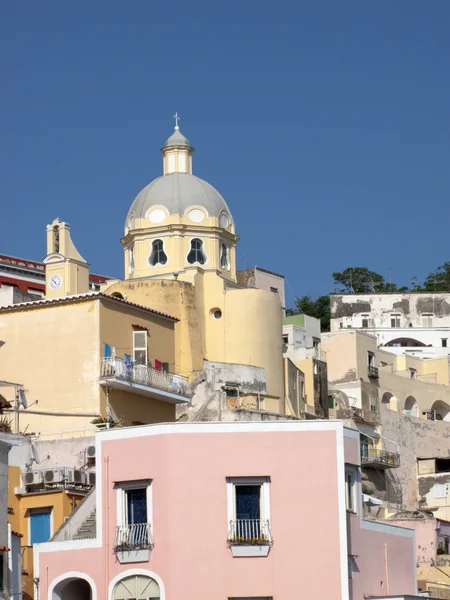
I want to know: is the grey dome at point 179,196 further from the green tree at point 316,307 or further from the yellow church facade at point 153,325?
the green tree at point 316,307

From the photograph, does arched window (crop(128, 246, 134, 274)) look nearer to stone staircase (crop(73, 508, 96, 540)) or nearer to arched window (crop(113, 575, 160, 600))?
stone staircase (crop(73, 508, 96, 540))

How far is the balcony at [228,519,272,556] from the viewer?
3372cm

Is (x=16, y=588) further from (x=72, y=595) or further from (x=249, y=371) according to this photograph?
(x=249, y=371)

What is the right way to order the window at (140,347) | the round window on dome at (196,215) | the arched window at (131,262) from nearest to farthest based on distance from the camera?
the window at (140,347) → the round window on dome at (196,215) → the arched window at (131,262)

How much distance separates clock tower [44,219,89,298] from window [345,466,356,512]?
2769cm

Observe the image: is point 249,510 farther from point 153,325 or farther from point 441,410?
point 441,410

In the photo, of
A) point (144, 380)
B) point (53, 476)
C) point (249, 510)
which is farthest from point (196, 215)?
point (249, 510)

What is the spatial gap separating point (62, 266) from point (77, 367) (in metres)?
12.5

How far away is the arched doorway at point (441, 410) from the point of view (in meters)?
88.4

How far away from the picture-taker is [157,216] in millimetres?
71812

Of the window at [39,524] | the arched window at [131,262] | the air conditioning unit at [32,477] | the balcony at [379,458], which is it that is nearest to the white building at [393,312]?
the balcony at [379,458]

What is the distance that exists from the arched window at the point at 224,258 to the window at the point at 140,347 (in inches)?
694

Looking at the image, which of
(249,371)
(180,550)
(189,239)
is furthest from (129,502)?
(189,239)

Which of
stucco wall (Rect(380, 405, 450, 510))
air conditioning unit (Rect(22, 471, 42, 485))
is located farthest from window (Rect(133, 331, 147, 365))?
stucco wall (Rect(380, 405, 450, 510))
